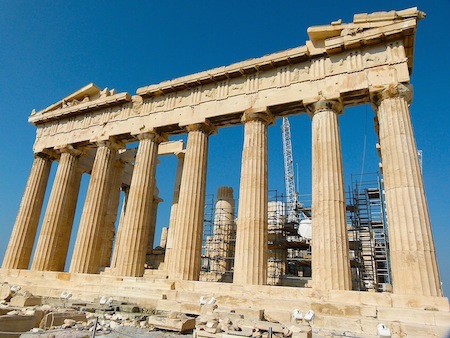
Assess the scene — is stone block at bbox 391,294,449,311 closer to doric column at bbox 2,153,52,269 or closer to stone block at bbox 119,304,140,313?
stone block at bbox 119,304,140,313

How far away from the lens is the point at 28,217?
948 inches

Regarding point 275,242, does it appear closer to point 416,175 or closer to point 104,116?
point 416,175

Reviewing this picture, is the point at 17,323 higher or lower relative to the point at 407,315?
lower

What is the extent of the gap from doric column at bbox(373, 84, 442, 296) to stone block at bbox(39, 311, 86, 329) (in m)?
11.2

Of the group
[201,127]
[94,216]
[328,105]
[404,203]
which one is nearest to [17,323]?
[94,216]

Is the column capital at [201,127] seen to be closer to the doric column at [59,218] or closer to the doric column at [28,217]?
the doric column at [59,218]

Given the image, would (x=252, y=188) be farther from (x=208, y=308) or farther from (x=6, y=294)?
(x=6, y=294)

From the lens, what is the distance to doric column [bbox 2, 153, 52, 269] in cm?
2308

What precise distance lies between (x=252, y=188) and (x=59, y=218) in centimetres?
1435

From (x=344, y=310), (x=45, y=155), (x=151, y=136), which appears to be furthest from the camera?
(x=45, y=155)

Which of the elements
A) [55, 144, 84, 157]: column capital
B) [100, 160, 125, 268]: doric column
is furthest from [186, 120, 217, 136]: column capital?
[100, 160, 125, 268]: doric column

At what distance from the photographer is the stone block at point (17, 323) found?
8.27 meters

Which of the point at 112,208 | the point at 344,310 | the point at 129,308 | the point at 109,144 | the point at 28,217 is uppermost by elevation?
the point at 109,144

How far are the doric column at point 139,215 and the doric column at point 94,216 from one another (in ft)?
7.04
